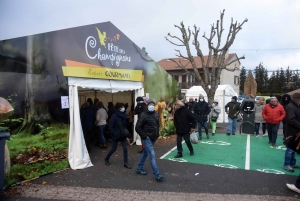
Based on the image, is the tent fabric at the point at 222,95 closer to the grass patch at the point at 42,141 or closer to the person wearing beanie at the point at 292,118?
the person wearing beanie at the point at 292,118

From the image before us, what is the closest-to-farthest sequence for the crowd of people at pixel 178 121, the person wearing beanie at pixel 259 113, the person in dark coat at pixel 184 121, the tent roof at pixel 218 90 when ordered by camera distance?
the crowd of people at pixel 178 121 → the person in dark coat at pixel 184 121 → the person wearing beanie at pixel 259 113 → the tent roof at pixel 218 90

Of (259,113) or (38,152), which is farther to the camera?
(259,113)

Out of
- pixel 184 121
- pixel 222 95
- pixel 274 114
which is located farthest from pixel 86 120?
pixel 222 95

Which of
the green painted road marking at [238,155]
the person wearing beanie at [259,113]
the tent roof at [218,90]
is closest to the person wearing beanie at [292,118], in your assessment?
the green painted road marking at [238,155]

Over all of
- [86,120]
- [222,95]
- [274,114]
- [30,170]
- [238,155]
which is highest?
[222,95]

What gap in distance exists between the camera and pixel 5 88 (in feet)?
17.0

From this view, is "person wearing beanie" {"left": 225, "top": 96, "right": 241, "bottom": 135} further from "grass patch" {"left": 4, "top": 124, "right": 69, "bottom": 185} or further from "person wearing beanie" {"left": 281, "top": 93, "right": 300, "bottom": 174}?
"grass patch" {"left": 4, "top": 124, "right": 69, "bottom": 185}

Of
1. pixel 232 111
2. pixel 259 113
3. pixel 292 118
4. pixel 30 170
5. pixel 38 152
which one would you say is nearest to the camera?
pixel 292 118

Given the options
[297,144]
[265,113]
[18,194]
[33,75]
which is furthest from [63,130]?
[265,113]

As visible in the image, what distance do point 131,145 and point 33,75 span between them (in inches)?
180

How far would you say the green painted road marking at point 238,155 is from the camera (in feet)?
21.3

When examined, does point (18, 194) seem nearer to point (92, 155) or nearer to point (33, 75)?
point (33, 75)

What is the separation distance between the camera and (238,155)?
297 inches

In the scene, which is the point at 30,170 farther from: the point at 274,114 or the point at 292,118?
the point at 274,114
